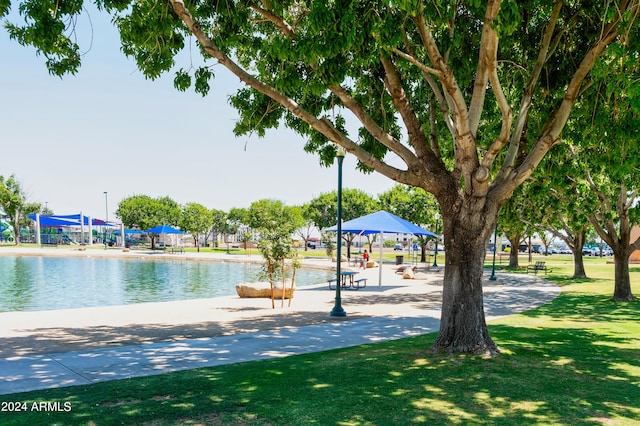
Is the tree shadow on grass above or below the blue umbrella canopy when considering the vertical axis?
below

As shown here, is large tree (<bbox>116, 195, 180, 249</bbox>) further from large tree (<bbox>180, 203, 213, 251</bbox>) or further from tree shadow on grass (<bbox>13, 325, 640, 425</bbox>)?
tree shadow on grass (<bbox>13, 325, 640, 425</bbox>)

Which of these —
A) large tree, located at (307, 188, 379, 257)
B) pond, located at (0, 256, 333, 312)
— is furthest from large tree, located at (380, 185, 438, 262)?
pond, located at (0, 256, 333, 312)

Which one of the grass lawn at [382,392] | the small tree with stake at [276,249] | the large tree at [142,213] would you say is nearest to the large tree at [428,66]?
the grass lawn at [382,392]

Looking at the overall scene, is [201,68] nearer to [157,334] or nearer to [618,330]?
[157,334]

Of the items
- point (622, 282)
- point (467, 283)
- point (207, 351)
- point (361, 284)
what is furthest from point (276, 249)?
point (622, 282)

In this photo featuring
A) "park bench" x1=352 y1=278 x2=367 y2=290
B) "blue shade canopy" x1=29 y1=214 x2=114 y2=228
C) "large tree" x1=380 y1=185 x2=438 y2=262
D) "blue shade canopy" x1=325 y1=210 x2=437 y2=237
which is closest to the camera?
"park bench" x1=352 y1=278 x2=367 y2=290

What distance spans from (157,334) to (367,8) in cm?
829

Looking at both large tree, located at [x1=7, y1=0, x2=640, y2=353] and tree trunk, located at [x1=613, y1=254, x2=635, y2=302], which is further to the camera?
tree trunk, located at [x1=613, y1=254, x2=635, y2=302]

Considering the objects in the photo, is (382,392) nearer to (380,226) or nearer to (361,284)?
(380,226)

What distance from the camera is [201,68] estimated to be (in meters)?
9.23

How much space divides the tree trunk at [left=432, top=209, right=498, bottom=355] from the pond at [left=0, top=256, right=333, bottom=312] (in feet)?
33.1

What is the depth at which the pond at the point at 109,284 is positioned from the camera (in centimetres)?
1970

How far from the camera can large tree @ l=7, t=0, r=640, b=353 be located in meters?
6.87

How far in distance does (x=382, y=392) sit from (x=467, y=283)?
9.50 ft
